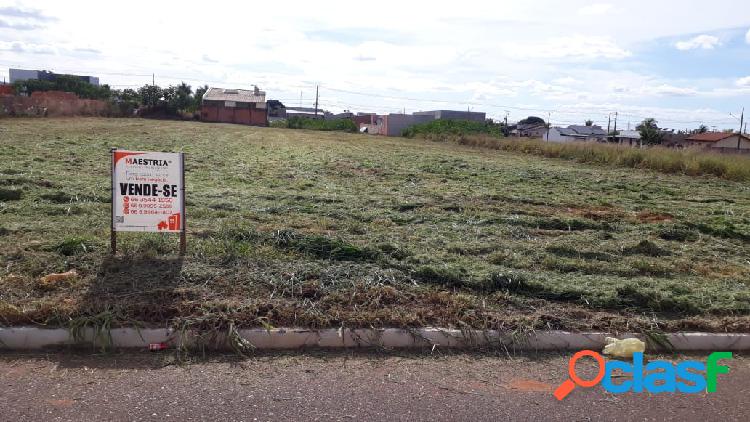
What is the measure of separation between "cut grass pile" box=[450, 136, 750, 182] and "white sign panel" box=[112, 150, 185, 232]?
21.4 m

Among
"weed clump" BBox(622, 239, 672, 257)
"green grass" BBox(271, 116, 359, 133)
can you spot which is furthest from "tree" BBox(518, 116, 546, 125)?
"weed clump" BBox(622, 239, 672, 257)

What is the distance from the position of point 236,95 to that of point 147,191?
73386 mm

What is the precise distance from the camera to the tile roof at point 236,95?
73.9 meters

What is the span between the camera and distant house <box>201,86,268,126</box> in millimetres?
70375

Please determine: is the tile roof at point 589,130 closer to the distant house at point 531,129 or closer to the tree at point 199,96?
the distant house at point 531,129

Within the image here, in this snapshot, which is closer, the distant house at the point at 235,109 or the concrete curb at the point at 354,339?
the concrete curb at the point at 354,339

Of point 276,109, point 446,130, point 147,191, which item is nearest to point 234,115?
point 446,130

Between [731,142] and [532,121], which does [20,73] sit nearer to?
[532,121]

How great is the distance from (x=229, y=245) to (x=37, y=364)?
8.48 feet

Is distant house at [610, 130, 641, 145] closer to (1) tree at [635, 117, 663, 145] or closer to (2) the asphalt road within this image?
(1) tree at [635, 117, 663, 145]

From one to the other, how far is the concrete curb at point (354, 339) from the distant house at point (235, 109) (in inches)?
2657

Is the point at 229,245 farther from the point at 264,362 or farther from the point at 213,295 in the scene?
the point at 264,362

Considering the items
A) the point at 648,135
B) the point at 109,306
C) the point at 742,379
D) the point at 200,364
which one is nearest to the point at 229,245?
the point at 109,306

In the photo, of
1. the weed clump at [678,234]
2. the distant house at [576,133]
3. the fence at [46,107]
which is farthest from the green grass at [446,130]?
the weed clump at [678,234]
